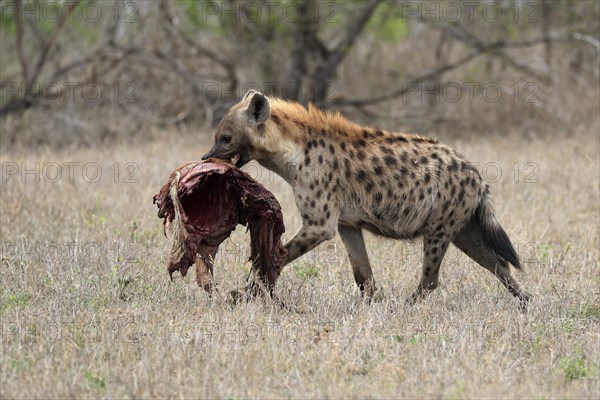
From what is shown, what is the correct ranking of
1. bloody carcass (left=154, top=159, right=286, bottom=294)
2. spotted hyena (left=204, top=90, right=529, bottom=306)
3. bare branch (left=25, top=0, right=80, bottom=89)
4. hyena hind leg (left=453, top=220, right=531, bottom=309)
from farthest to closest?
1. bare branch (left=25, top=0, right=80, bottom=89)
2. hyena hind leg (left=453, top=220, right=531, bottom=309)
3. spotted hyena (left=204, top=90, right=529, bottom=306)
4. bloody carcass (left=154, top=159, right=286, bottom=294)

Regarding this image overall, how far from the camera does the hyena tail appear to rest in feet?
24.3

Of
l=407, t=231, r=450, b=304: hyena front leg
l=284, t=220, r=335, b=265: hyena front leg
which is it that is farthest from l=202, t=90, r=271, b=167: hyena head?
l=407, t=231, r=450, b=304: hyena front leg

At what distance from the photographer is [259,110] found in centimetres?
698

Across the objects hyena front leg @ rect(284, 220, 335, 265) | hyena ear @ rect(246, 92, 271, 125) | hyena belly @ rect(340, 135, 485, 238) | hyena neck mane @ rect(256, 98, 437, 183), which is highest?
hyena ear @ rect(246, 92, 271, 125)

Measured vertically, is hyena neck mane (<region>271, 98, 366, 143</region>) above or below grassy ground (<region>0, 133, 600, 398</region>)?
above

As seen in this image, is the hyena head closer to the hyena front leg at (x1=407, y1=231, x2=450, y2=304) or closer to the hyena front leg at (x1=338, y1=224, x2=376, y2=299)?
the hyena front leg at (x1=338, y1=224, x2=376, y2=299)

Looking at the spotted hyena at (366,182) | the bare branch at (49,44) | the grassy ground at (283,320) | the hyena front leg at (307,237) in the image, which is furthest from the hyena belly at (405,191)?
the bare branch at (49,44)

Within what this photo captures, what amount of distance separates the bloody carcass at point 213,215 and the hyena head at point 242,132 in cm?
29

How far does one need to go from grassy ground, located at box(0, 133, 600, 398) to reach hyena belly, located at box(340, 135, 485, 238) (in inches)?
21.0

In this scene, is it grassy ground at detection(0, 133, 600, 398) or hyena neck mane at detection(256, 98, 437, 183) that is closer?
grassy ground at detection(0, 133, 600, 398)

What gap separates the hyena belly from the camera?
7.23 meters

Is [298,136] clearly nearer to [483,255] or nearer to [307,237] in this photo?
[307,237]

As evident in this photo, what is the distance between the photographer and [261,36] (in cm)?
1700

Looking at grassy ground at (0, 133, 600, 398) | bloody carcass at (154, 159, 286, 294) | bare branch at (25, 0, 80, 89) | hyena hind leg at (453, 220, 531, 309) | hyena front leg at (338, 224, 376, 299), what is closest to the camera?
grassy ground at (0, 133, 600, 398)
